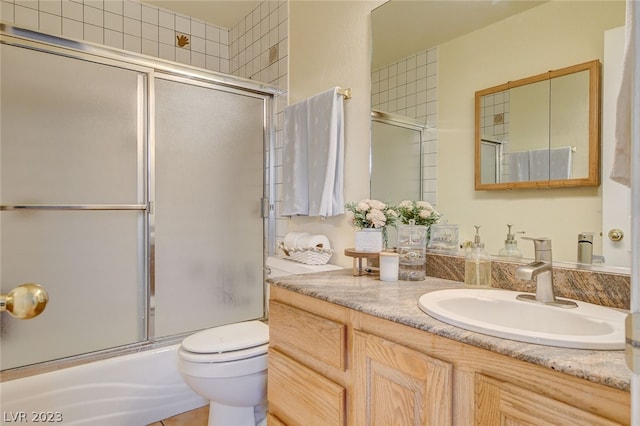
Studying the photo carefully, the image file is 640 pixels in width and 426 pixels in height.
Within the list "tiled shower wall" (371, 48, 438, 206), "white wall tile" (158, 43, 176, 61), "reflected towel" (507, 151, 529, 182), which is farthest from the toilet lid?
"white wall tile" (158, 43, 176, 61)

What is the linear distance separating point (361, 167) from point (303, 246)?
463 millimetres

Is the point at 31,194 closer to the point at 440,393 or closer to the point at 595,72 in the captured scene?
the point at 440,393

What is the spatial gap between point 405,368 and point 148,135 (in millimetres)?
1696

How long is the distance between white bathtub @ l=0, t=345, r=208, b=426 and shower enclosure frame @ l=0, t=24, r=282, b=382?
0.23 feet

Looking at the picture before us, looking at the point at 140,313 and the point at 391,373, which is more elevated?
the point at 391,373

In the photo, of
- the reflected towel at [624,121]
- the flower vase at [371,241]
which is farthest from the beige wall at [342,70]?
the reflected towel at [624,121]

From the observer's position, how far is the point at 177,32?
2.69 metres

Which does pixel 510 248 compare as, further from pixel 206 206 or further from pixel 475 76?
pixel 206 206

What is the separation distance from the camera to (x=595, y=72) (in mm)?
998

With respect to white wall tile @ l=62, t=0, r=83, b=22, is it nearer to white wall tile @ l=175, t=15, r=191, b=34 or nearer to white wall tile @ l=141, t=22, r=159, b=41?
white wall tile @ l=141, t=22, r=159, b=41

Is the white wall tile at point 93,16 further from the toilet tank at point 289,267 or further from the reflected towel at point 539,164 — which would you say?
the reflected towel at point 539,164

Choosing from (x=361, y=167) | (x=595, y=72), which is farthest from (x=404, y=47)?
(x=595, y=72)

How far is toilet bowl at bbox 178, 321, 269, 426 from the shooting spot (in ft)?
4.74

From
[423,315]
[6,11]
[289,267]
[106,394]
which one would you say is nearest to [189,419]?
[106,394]
